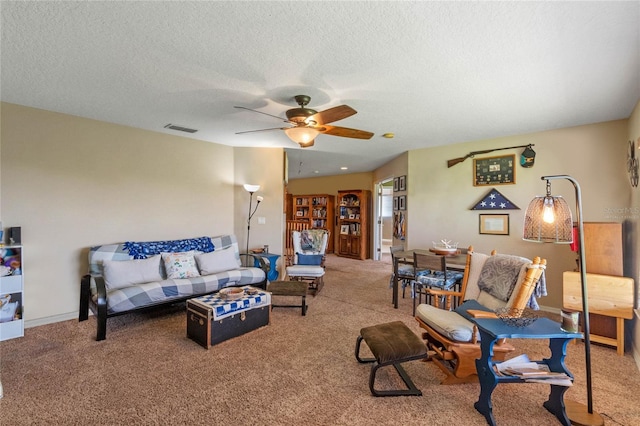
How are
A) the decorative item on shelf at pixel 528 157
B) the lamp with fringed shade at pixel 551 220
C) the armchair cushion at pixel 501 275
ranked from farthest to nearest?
1. the decorative item on shelf at pixel 528 157
2. the armchair cushion at pixel 501 275
3. the lamp with fringed shade at pixel 551 220

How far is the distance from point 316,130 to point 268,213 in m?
2.62

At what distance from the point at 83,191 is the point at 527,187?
18.9 ft

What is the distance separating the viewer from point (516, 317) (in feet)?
6.36

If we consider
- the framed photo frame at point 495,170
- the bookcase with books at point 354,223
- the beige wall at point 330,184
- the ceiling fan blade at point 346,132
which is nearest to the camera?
the ceiling fan blade at point 346,132

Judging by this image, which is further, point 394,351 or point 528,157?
point 528,157

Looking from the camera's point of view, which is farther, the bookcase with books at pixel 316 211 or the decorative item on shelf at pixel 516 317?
the bookcase with books at pixel 316 211

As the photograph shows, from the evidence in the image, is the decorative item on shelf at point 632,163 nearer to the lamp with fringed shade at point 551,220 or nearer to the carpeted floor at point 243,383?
the lamp with fringed shade at point 551,220

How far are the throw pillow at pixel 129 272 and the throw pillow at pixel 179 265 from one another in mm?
112

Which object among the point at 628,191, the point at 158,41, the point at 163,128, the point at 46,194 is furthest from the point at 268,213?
the point at 628,191

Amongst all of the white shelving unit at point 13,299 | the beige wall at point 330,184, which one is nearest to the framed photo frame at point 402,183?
the beige wall at point 330,184

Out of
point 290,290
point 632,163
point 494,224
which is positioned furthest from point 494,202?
point 290,290

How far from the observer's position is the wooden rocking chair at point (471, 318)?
2.14 m

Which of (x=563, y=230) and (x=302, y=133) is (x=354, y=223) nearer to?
(x=302, y=133)

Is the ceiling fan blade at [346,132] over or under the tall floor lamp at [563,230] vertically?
over
